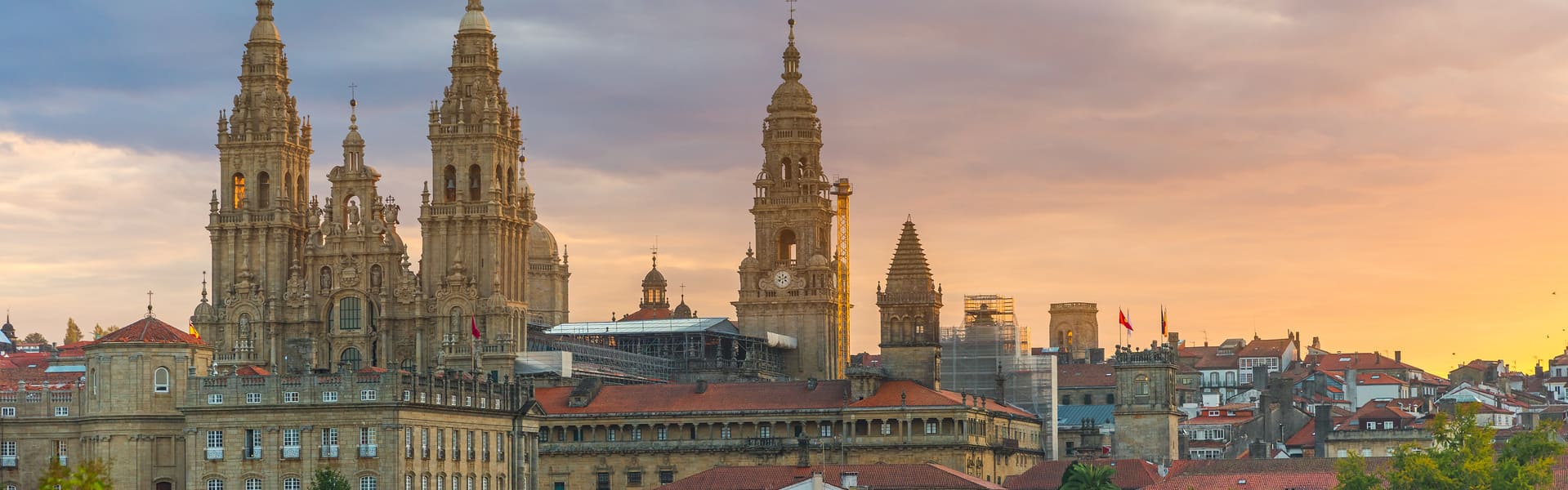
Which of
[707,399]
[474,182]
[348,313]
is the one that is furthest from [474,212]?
[707,399]

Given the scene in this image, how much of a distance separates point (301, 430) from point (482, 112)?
43035 millimetres

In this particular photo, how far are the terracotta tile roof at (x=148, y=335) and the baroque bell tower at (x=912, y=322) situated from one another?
162ft

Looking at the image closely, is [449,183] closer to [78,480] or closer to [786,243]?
[786,243]

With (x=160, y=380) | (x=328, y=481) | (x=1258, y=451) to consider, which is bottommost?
(x=1258, y=451)

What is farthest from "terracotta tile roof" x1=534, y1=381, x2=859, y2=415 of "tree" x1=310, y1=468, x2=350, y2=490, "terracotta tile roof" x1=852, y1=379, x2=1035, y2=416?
"tree" x1=310, y1=468, x2=350, y2=490

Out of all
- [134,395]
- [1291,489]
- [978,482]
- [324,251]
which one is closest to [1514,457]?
[1291,489]

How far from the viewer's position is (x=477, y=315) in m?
176

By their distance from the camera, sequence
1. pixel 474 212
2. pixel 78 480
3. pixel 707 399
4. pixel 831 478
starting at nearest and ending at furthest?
pixel 78 480 → pixel 831 478 → pixel 707 399 → pixel 474 212

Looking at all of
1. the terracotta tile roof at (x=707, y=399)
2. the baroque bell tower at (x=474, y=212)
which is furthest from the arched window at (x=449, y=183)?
the terracotta tile roof at (x=707, y=399)

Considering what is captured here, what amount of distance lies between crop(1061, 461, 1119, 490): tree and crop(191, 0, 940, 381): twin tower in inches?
1587

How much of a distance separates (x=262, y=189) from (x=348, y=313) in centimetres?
979

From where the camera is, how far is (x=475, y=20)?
182m

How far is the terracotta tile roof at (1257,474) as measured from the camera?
467 ft

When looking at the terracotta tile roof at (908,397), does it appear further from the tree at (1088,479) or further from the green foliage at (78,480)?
the green foliage at (78,480)
